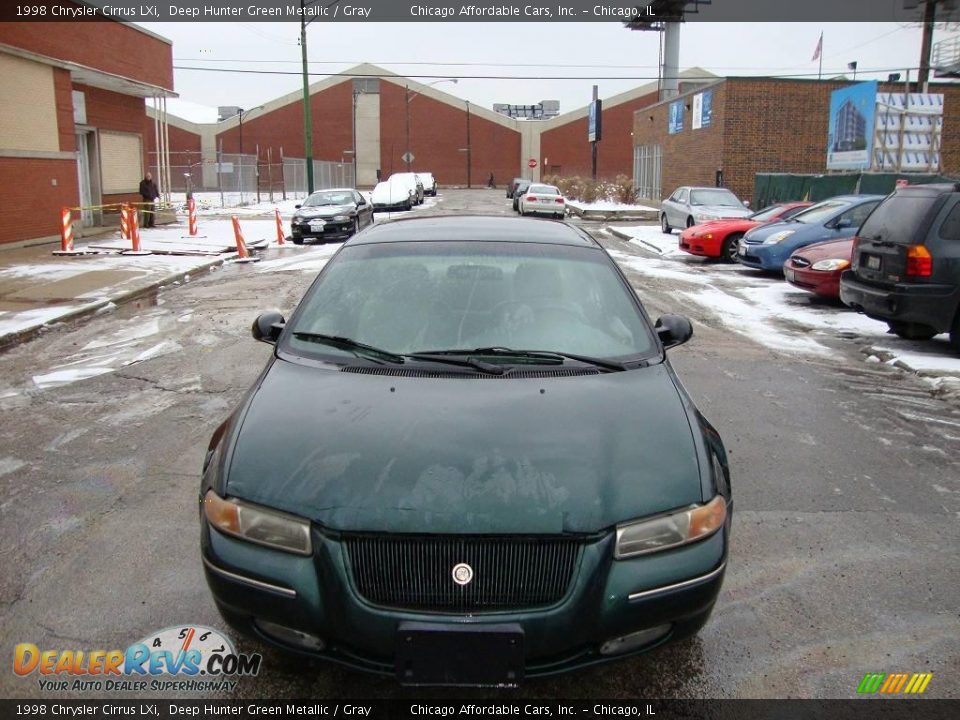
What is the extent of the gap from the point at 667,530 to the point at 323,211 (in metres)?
22.1

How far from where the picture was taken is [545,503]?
273 centimetres

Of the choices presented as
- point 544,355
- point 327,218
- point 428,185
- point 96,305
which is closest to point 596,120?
point 428,185

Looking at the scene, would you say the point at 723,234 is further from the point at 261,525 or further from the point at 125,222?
the point at 261,525

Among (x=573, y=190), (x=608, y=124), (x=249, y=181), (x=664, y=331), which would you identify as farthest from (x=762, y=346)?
(x=608, y=124)

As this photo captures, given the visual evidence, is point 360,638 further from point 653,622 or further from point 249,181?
point 249,181

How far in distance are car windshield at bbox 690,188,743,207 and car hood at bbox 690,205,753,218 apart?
33cm

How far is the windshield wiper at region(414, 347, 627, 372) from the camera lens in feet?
12.1

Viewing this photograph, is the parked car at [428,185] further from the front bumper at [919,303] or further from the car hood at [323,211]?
the front bumper at [919,303]

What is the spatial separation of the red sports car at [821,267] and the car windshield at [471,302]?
8980mm

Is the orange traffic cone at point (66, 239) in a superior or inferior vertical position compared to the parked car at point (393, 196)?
inferior

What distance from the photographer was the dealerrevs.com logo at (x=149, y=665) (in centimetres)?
316

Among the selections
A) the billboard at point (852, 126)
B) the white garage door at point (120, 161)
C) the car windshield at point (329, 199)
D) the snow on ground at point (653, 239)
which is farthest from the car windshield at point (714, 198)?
the white garage door at point (120, 161)

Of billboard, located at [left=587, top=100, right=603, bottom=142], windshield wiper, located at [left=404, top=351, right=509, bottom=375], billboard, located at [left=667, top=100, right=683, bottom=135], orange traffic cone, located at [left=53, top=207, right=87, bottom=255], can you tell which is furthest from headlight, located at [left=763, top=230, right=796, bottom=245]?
billboard, located at [left=587, top=100, right=603, bottom=142]

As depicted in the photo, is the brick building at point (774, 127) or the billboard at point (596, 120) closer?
the brick building at point (774, 127)
